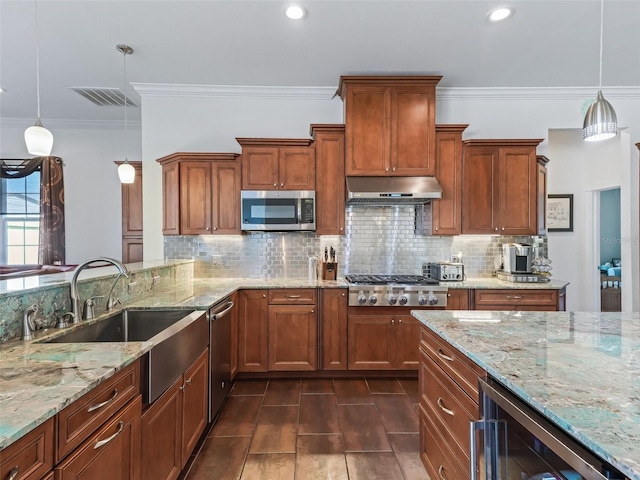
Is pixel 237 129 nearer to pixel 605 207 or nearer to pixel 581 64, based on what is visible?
pixel 581 64

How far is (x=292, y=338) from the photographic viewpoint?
3.20m

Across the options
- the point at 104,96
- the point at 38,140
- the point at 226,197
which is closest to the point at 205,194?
the point at 226,197

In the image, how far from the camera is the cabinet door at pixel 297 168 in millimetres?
3400

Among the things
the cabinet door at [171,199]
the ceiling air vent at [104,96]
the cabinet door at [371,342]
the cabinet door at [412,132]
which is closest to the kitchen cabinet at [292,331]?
the cabinet door at [371,342]

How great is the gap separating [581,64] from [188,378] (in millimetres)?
4531

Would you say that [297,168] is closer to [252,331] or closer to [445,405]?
[252,331]

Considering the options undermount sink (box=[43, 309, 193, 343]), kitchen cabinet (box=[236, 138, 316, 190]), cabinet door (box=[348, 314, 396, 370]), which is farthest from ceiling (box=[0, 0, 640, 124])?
cabinet door (box=[348, 314, 396, 370])

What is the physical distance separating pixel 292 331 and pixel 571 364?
2.45m

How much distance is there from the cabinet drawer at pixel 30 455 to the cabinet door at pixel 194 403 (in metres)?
0.95

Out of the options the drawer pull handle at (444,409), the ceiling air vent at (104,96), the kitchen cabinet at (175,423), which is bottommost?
the kitchen cabinet at (175,423)

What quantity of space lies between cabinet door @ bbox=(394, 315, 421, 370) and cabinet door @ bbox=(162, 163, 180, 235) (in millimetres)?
2529

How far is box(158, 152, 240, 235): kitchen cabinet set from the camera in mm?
3434

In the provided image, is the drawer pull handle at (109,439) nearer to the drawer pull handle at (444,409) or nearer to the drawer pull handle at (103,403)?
the drawer pull handle at (103,403)

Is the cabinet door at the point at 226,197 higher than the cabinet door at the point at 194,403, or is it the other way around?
the cabinet door at the point at 226,197
